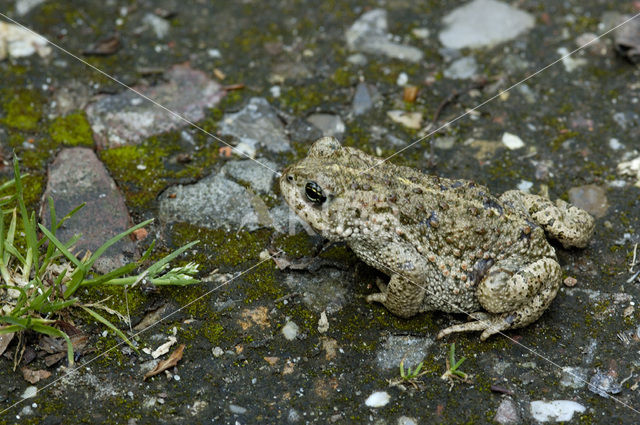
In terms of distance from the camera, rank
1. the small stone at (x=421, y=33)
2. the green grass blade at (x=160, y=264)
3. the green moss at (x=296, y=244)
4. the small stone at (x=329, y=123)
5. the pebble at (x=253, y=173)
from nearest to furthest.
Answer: the green grass blade at (x=160, y=264) → the green moss at (x=296, y=244) → the pebble at (x=253, y=173) → the small stone at (x=329, y=123) → the small stone at (x=421, y=33)

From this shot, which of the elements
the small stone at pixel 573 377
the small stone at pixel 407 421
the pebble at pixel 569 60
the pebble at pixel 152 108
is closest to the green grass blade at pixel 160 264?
the pebble at pixel 152 108

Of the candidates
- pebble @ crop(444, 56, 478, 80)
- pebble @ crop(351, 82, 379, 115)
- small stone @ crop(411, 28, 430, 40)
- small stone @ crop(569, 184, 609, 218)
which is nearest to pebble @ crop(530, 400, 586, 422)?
small stone @ crop(569, 184, 609, 218)

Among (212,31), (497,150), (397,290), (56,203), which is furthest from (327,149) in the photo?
(212,31)

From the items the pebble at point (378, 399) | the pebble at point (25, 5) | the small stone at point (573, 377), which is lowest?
the small stone at point (573, 377)

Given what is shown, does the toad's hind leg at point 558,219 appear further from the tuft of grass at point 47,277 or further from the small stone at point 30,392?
the small stone at point 30,392

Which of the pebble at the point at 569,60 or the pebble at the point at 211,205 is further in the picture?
the pebble at the point at 569,60

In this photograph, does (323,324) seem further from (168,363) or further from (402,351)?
(168,363)
